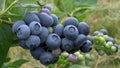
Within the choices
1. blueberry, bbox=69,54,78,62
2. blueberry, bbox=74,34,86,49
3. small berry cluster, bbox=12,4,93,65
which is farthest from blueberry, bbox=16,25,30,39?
blueberry, bbox=69,54,78,62

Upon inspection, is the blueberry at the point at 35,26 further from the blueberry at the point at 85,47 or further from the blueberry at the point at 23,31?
the blueberry at the point at 85,47

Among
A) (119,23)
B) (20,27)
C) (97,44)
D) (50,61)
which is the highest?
(20,27)

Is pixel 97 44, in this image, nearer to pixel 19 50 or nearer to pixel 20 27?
pixel 20 27

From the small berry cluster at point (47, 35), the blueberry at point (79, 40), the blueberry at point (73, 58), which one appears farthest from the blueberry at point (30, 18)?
the blueberry at point (73, 58)

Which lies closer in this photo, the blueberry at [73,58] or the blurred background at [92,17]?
the blurred background at [92,17]

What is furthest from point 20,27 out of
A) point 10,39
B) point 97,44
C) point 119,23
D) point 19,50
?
point 119,23

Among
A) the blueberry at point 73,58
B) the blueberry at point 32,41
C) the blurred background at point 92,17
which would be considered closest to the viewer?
the blueberry at point 32,41

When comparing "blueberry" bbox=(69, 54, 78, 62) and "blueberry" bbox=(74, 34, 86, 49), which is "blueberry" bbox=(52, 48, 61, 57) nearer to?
"blueberry" bbox=(74, 34, 86, 49)
